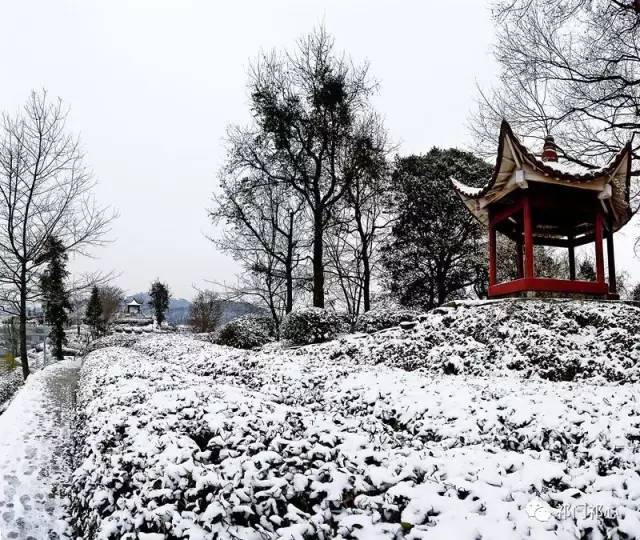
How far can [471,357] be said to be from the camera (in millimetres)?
8180

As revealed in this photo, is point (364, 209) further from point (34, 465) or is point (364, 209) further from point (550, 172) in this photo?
point (34, 465)

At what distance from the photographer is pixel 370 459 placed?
3.39 metres

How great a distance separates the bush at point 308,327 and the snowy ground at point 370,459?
539cm

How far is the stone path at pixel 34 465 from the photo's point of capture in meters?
3.63

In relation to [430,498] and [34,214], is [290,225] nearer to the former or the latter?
[34,214]

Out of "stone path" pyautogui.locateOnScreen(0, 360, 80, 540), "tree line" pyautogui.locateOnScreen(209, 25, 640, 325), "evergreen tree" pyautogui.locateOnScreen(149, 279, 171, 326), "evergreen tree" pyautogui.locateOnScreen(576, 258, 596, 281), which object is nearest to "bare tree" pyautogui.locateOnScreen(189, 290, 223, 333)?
"evergreen tree" pyautogui.locateOnScreen(149, 279, 171, 326)

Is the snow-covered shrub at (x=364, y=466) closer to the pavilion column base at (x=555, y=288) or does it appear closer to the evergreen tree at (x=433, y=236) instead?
the pavilion column base at (x=555, y=288)

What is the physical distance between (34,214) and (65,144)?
2592 mm

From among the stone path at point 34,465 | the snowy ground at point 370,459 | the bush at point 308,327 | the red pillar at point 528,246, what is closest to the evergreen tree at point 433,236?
the bush at point 308,327

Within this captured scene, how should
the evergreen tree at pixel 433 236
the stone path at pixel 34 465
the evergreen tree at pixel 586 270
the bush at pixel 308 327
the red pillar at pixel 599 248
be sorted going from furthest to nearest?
1. the evergreen tree at pixel 586 270
2. the evergreen tree at pixel 433 236
3. the bush at pixel 308 327
4. the red pillar at pixel 599 248
5. the stone path at pixel 34 465

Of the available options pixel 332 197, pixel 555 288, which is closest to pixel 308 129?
pixel 332 197

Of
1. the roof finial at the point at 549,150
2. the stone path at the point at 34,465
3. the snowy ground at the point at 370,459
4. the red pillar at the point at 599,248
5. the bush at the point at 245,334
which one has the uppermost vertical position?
the roof finial at the point at 549,150

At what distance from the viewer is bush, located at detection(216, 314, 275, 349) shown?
50.3 ft

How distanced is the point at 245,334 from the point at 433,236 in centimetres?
1019
